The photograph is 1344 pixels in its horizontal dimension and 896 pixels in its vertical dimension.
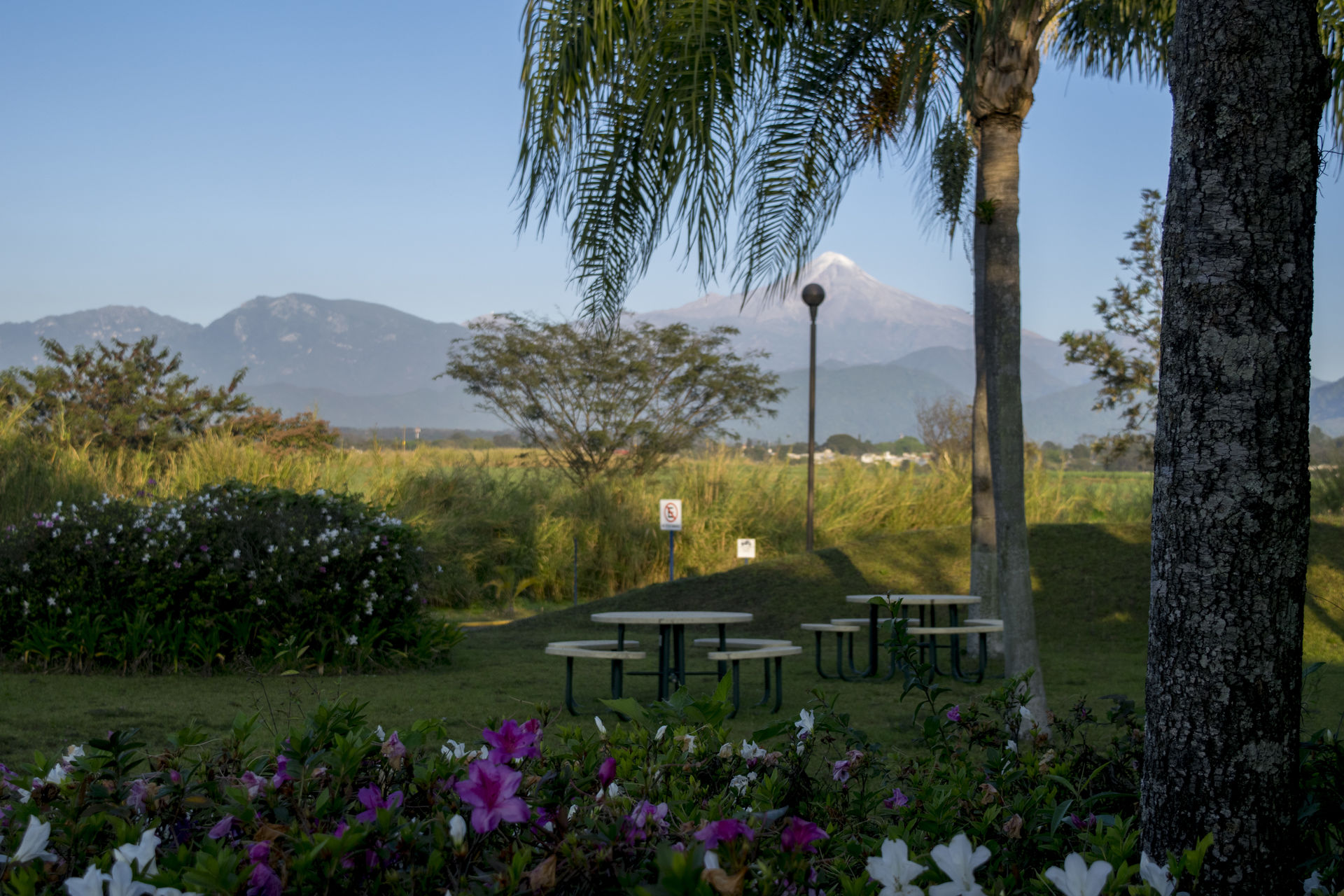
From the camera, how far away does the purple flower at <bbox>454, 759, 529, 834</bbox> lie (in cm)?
110

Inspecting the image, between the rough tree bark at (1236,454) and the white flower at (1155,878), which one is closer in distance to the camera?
the white flower at (1155,878)

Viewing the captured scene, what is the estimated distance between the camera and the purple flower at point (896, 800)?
170 cm

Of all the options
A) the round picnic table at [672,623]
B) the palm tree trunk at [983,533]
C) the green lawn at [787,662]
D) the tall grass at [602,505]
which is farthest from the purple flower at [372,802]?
the tall grass at [602,505]

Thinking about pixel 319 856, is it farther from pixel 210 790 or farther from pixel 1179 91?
pixel 1179 91

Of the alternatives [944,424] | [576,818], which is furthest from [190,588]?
[944,424]

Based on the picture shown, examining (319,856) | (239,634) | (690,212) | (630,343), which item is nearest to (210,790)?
(319,856)

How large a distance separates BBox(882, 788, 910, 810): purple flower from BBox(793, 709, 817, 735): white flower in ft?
0.56

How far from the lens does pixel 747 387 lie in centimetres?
2566

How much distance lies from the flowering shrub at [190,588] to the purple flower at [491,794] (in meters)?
5.67

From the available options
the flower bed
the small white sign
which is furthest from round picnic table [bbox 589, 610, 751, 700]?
the small white sign

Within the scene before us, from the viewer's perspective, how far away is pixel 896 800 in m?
1.72

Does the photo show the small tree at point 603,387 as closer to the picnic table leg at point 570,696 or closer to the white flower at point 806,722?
the picnic table leg at point 570,696

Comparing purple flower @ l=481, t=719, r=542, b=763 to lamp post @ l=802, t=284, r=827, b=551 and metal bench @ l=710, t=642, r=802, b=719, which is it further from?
lamp post @ l=802, t=284, r=827, b=551

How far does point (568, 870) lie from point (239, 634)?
6.09m
